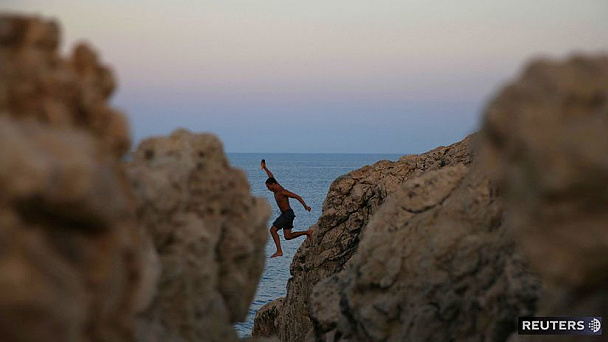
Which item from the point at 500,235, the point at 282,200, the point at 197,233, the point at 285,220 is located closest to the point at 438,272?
the point at 500,235

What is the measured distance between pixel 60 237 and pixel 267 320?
47.0 feet

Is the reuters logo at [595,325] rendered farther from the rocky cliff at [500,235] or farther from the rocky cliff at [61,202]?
the rocky cliff at [61,202]

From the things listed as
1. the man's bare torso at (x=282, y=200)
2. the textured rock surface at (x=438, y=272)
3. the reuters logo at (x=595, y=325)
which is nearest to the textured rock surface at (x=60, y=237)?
the reuters logo at (x=595, y=325)

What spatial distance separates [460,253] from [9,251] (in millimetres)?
5532

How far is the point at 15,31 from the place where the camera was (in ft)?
19.7

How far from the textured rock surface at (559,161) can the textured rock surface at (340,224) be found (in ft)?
33.5

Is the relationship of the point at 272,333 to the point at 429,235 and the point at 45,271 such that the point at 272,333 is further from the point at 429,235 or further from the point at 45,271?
the point at 45,271

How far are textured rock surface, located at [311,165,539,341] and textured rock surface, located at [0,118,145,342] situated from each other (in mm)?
4097

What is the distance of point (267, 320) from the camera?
19.5 m

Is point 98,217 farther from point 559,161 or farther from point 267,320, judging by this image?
point 267,320

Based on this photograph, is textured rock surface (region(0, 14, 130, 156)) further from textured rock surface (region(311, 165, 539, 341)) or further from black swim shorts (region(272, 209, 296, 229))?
black swim shorts (region(272, 209, 296, 229))

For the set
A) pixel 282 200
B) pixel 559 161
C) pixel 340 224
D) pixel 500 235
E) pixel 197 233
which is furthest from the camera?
pixel 282 200

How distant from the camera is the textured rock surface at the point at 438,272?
340 inches

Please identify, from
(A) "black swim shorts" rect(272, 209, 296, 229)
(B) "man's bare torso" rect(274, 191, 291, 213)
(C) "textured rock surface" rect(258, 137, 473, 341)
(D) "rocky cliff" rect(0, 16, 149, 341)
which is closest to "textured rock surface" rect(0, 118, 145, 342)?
(D) "rocky cliff" rect(0, 16, 149, 341)
